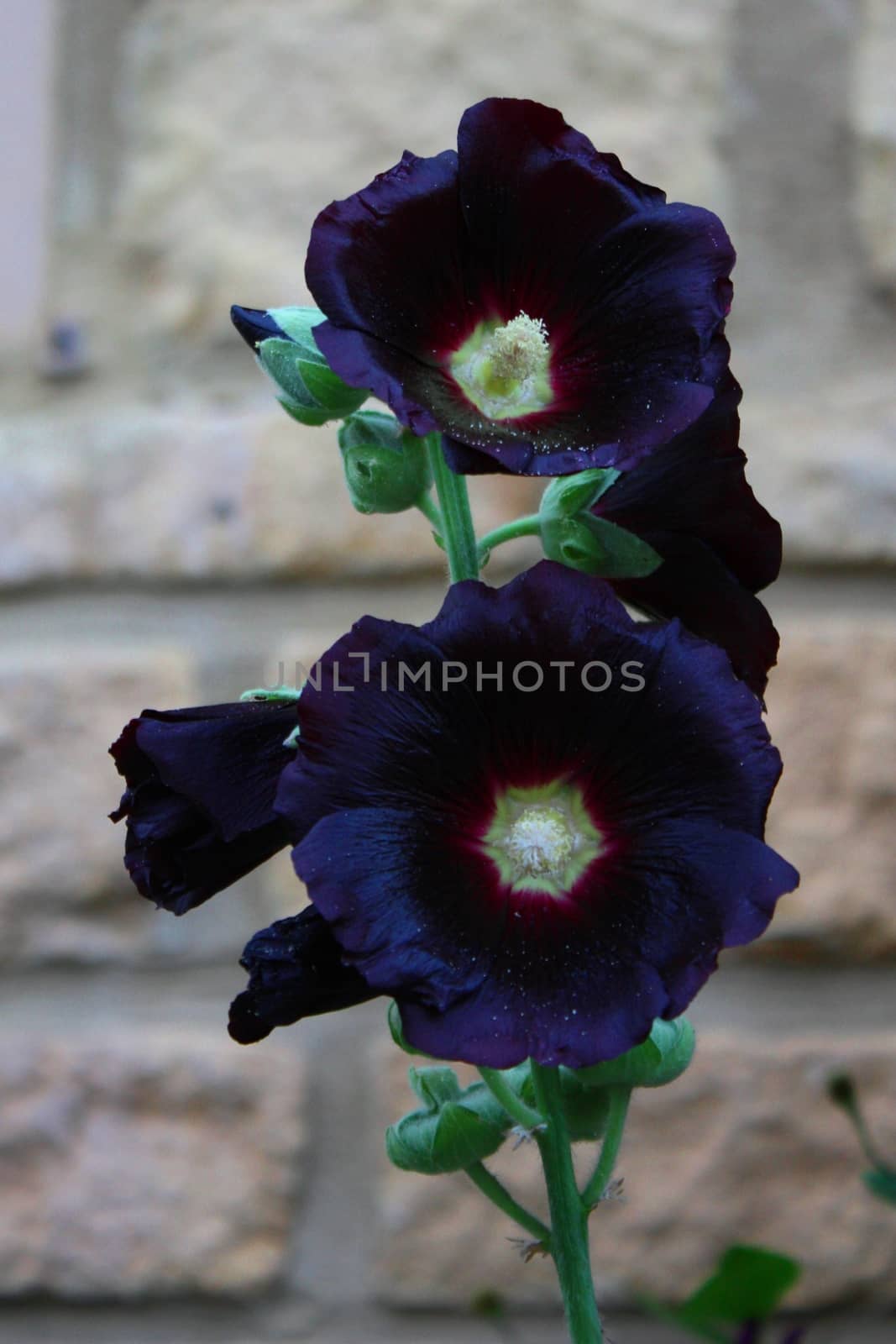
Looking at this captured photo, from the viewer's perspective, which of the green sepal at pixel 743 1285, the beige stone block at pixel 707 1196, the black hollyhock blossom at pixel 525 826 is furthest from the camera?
the beige stone block at pixel 707 1196

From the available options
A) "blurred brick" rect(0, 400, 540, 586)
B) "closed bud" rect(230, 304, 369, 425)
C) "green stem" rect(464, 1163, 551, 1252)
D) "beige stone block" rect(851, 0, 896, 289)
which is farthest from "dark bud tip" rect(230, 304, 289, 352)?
"beige stone block" rect(851, 0, 896, 289)

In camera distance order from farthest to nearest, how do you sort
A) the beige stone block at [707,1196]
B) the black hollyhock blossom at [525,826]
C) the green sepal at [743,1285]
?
the beige stone block at [707,1196]
the green sepal at [743,1285]
the black hollyhock blossom at [525,826]

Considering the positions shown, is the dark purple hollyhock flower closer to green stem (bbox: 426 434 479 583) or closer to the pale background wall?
green stem (bbox: 426 434 479 583)

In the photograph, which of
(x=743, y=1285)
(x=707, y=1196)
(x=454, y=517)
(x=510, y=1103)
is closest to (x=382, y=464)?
(x=454, y=517)

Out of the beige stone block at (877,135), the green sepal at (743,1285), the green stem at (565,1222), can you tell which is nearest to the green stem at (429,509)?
the green stem at (565,1222)

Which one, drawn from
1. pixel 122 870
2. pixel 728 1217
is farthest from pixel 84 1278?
pixel 728 1217

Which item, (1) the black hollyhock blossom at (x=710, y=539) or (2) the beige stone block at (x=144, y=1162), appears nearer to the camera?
(1) the black hollyhock blossom at (x=710, y=539)

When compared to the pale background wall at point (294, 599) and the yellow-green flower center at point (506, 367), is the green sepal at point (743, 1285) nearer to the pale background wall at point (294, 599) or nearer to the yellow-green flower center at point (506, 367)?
the pale background wall at point (294, 599)

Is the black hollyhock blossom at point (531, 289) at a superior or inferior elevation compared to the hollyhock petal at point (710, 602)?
superior
